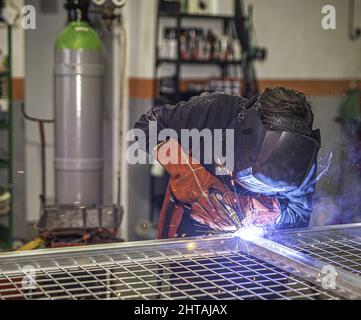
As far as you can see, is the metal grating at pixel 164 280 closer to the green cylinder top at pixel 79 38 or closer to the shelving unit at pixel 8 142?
the green cylinder top at pixel 79 38

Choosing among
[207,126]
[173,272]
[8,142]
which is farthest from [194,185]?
[8,142]

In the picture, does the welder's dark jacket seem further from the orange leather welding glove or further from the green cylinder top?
the green cylinder top

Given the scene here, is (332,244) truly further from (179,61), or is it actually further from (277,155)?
(179,61)

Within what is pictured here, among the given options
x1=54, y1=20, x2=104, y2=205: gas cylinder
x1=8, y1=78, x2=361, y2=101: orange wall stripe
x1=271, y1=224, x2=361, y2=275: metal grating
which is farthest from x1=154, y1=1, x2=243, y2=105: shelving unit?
x1=271, y1=224, x2=361, y2=275: metal grating

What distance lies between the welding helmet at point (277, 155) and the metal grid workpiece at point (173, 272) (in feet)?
0.77

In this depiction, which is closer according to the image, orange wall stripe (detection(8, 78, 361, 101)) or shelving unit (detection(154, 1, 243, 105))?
orange wall stripe (detection(8, 78, 361, 101))

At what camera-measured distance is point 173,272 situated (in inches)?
42.8

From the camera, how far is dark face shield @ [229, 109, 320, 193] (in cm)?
143

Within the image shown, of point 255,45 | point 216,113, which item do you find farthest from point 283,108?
point 255,45

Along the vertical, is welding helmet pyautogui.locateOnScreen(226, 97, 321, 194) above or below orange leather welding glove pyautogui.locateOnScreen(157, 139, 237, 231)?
above

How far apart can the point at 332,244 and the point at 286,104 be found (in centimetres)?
39

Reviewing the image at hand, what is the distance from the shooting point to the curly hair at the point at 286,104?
1.50 meters

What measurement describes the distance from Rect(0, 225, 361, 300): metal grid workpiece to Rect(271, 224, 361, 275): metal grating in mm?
63

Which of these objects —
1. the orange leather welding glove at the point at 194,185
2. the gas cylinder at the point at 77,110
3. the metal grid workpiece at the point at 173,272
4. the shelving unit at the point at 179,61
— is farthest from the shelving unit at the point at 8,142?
the metal grid workpiece at the point at 173,272
